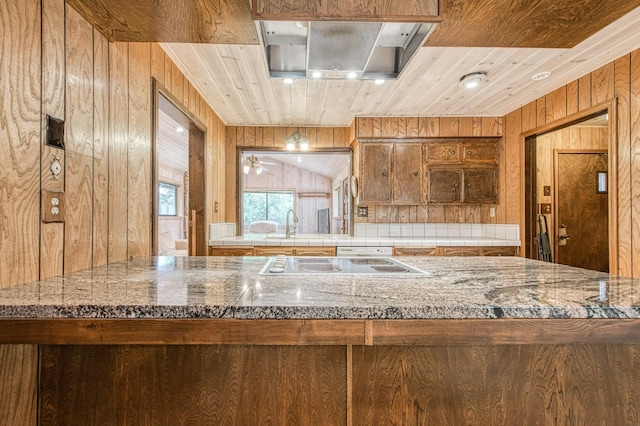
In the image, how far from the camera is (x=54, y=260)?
50.6 inches

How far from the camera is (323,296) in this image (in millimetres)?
995

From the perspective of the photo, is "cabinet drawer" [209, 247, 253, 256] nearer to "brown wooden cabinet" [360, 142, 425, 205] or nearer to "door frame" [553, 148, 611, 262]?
"brown wooden cabinet" [360, 142, 425, 205]

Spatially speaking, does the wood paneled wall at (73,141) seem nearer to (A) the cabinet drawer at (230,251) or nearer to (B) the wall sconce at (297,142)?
(A) the cabinet drawer at (230,251)

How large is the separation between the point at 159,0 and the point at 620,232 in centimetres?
316

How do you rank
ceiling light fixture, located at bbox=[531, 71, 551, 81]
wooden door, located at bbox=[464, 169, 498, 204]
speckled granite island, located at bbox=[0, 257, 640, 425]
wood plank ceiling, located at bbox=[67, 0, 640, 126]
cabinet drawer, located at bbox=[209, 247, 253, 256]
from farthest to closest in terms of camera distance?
wooden door, located at bbox=[464, 169, 498, 204]
cabinet drawer, located at bbox=[209, 247, 253, 256]
ceiling light fixture, located at bbox=[531, 71, 551, 81]
wood plank ceiling, located at bbox=[67, 0, 640, 126]
speckled granite island, located at bbox=[0, 257, 640, 425]

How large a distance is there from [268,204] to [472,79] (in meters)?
8.34

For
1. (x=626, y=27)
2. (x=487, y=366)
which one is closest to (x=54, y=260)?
(x=487, y=366)

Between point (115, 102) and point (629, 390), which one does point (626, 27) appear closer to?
point (629, 390)

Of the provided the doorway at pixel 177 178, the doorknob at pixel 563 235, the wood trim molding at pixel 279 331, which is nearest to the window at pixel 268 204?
the doorway at pixel 177 178

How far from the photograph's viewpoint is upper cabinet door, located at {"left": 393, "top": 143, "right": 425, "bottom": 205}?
12.4ft

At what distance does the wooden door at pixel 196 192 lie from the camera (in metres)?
3.17

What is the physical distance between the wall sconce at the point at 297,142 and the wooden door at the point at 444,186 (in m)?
1.53

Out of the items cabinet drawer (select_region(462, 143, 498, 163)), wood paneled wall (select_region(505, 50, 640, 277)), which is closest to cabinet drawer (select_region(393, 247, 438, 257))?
cabinet drawer (select_region(462, 143, 498, 163))

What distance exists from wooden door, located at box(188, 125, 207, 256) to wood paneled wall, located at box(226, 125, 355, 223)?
0.86 metres
